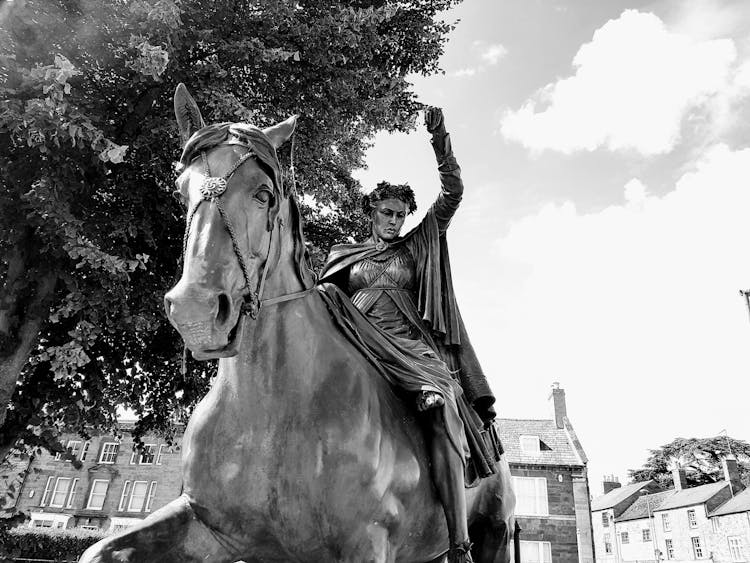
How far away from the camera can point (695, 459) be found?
7969 centimetres

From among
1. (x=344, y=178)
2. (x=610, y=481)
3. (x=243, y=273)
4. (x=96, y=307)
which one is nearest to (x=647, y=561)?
(x=610, y=481)

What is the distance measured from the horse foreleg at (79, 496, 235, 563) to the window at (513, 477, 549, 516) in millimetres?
37502

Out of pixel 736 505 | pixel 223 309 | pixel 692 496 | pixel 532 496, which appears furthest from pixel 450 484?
pixel 692 496

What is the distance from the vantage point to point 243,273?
2.65 meters

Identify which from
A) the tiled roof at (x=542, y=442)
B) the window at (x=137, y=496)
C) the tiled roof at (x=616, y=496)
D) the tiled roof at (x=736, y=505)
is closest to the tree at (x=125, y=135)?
the tiled roof at (x=542, y=442)

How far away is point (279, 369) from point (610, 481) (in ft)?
307

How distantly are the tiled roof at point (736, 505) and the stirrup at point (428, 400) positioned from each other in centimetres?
5771

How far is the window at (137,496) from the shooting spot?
159 ft

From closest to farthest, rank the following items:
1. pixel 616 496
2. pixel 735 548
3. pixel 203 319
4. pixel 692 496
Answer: pixel 203 319
pixel 735 548
pixel 692 496
pixel 616 496

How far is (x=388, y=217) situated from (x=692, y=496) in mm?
66561

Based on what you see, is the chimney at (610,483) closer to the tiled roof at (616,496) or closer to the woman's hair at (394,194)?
the tiled roof at (616,496)

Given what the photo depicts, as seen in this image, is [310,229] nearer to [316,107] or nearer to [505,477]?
[316,107]

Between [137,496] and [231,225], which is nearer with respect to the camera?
[231,225]

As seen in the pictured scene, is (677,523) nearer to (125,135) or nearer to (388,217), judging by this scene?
(125,135)
